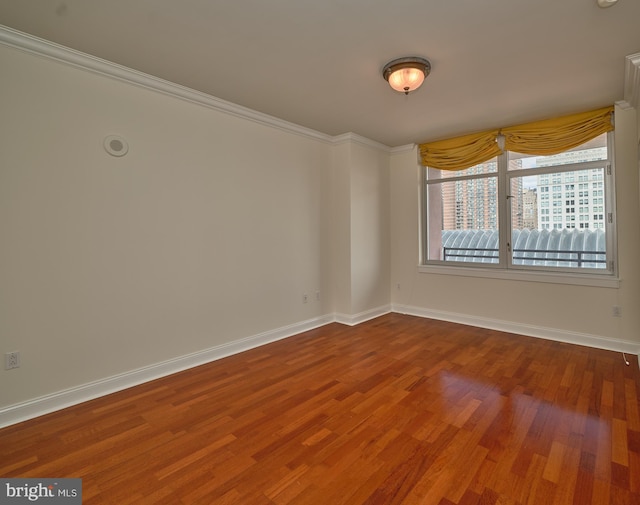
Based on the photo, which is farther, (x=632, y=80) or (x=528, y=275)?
(x=528, y=275)

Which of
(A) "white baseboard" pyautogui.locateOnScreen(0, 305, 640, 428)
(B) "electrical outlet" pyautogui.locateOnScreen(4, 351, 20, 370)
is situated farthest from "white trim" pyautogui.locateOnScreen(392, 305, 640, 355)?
(B) "electrical outlet" pyautogui.locateOnScreen(4, 351, 20, 370)

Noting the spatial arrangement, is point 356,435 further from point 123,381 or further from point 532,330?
point 532,330

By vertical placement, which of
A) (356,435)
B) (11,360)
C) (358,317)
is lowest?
(356,435)

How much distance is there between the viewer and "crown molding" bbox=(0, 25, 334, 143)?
7.28 feet

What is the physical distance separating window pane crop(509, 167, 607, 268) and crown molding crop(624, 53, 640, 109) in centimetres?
74

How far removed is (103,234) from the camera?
8.54 ft

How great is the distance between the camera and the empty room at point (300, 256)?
73.9 inches

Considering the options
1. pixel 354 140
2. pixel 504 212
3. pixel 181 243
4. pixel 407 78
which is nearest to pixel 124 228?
pixel 181 243

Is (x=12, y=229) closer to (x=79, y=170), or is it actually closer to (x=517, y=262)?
(x=79, y=170)

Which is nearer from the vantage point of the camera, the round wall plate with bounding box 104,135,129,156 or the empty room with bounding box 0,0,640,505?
the empty room with bounding box 0,0,640,505

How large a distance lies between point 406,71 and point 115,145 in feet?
7.76

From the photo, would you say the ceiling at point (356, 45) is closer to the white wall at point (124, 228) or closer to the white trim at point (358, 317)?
the white wall at point (124, 228)

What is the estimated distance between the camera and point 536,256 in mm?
4078

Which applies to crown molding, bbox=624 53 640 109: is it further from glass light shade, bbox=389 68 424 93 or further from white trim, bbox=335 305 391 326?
white trim, bbox=335 305 391 326
